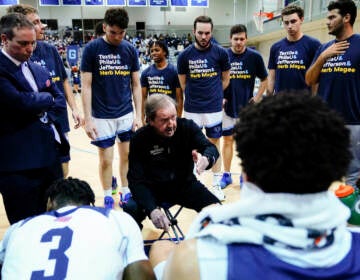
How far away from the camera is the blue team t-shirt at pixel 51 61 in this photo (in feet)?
9.92

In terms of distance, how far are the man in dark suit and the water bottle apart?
1.87 m

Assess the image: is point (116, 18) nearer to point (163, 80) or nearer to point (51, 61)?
point (51, 61)

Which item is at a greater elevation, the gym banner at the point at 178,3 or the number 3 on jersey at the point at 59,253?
the gym banner at the point at 178,3

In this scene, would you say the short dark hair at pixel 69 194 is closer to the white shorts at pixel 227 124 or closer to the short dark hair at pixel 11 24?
the short dark hair at pixel 11 24

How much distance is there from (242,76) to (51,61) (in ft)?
6.85

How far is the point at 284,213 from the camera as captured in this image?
0.74 m

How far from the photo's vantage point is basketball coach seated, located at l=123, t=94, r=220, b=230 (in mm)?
2281

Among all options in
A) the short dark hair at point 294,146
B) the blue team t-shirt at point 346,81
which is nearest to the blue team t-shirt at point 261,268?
the short dark hair at point 294,146

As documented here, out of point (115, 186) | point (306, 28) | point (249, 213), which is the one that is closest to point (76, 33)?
point (306, 28)

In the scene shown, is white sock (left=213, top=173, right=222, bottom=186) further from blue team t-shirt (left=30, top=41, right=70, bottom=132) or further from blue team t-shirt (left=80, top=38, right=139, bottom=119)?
blue team t-shirt (left=30, top=41, right=70, bottom=132)

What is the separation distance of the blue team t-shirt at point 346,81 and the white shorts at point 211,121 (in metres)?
1.21

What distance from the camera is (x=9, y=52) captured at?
1.97 metres

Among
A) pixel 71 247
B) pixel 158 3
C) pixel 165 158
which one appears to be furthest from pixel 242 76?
pixel 158 3

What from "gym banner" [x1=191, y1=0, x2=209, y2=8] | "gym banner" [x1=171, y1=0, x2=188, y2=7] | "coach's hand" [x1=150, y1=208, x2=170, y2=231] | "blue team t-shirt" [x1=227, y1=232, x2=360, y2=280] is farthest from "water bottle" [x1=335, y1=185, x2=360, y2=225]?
"gym banner" [x1=171, y1=0, x2=188, y2=7]
